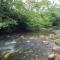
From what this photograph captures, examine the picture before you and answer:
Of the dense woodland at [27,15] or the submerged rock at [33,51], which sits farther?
the dense woodland at [27,15]

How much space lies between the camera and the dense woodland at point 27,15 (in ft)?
42.2

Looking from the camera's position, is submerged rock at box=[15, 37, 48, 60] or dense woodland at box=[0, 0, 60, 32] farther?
dense woodland at box=[0, 0, 60, 32]

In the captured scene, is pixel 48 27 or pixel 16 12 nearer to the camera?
pixel 16 12

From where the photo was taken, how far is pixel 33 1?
1691cm

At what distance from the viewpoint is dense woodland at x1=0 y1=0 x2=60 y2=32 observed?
12.9m

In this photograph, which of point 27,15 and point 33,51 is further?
point 27,15

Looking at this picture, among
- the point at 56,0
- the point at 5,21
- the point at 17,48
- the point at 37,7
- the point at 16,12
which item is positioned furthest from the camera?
the point at 56,0

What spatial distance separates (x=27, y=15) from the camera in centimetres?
1426

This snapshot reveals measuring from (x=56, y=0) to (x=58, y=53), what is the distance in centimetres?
1346

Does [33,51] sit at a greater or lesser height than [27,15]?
lesser

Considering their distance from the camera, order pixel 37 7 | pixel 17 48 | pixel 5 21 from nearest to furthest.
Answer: pixel 17 48 < pixel 5 21 < pixel 37 7

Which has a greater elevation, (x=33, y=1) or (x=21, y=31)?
(x=33, y=1)

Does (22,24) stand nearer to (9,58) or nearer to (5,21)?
(5,21)

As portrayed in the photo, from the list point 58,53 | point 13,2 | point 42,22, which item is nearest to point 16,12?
point 13,2
